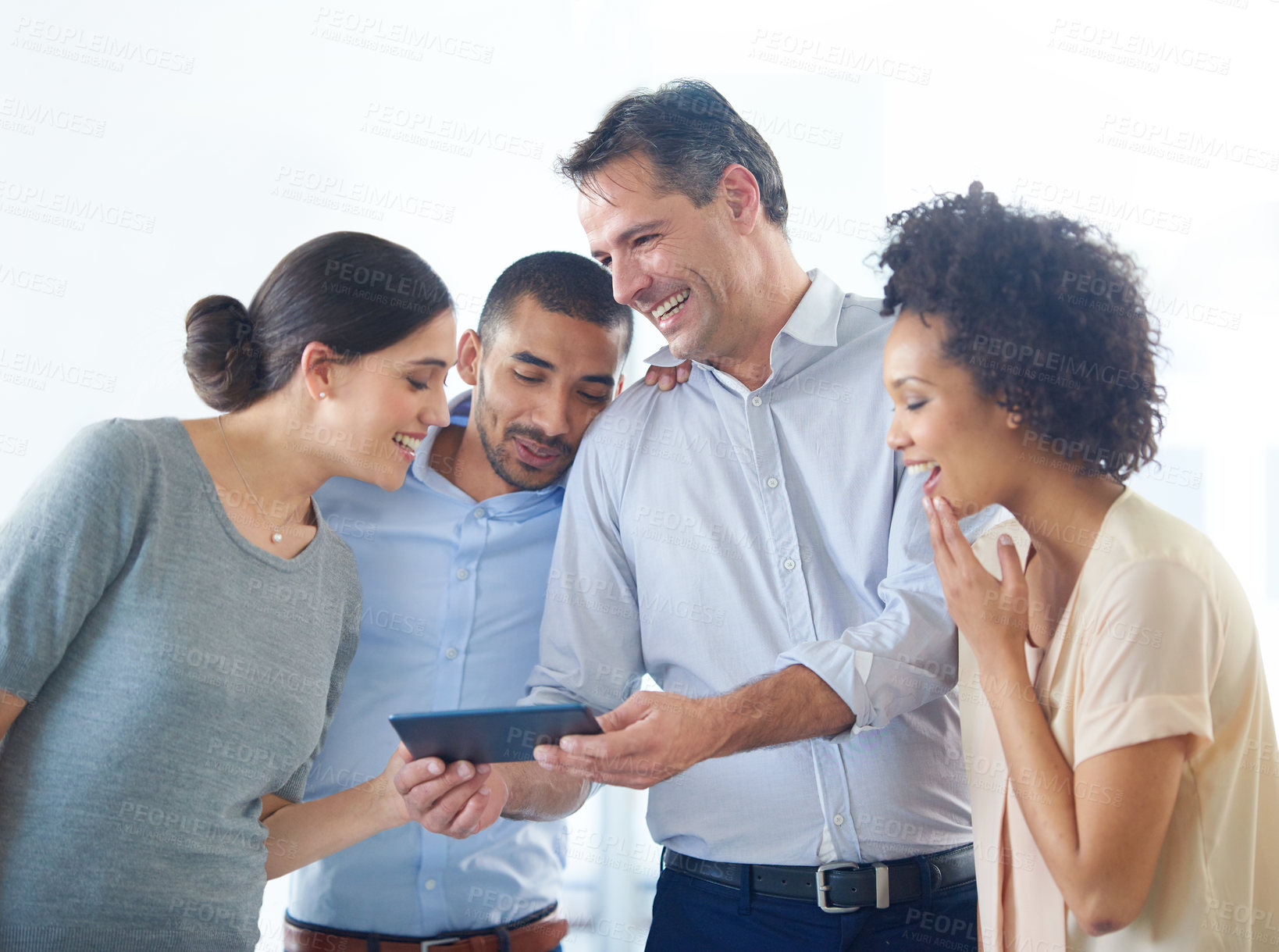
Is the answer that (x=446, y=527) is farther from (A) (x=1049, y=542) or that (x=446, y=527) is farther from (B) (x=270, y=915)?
(B) (x=270, y=915)

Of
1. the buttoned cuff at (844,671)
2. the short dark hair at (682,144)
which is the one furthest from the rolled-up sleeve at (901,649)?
the short dark hair at (682,144)

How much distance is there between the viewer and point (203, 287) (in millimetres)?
3322

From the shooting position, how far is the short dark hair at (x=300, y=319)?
74.1 inches

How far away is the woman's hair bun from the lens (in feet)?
6.19

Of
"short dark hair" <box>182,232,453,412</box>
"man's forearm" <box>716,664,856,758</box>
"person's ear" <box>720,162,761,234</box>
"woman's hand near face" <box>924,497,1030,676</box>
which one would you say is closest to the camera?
"woman's hand near face" <box>924,497,1030,676</box>

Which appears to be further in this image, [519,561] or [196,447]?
[519,561]

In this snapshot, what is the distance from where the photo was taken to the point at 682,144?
2.17 meters

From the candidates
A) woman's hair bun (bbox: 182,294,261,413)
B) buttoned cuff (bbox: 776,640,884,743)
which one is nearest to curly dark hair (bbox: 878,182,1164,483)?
buttoned cuff (bbox: 776,640,884,743)

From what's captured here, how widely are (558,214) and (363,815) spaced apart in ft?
9.10

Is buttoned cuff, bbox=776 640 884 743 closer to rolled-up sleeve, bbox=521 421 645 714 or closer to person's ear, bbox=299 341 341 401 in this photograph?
rolled-up sleeve, bbox=521 421 645 714

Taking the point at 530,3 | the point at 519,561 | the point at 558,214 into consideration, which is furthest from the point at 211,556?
the point at 530,3

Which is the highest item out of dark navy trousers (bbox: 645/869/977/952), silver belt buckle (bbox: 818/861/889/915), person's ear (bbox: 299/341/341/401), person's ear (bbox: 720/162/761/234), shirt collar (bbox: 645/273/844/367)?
person's ear (bbox: 720/162/761/234)

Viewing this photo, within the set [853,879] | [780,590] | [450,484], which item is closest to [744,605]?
[780,590]

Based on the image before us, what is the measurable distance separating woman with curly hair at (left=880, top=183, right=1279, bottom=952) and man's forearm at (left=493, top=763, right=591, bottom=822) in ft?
2.78
